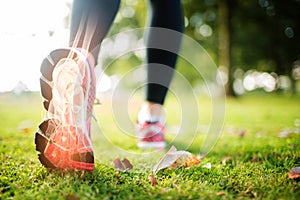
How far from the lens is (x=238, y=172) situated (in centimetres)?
123

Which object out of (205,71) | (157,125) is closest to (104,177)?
(157,125)

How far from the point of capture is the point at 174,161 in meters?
1.26

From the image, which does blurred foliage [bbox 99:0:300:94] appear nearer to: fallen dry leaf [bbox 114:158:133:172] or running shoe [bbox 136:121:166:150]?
running shoe [bbox 136:121:166:150]

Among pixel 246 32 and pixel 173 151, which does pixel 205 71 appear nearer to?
pixel 246 32

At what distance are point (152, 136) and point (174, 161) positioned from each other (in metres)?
0.64

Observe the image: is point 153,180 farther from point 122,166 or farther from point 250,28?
point 250,28

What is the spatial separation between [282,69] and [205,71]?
204 inches

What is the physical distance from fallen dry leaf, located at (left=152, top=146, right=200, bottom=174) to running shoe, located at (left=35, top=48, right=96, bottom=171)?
10.7 inches

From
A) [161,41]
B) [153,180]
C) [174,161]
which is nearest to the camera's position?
[153,180]

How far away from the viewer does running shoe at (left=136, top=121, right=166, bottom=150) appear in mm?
1871

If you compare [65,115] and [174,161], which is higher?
[65,115]

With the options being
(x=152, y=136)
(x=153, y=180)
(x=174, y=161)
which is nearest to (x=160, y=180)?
(x=153, y=180)

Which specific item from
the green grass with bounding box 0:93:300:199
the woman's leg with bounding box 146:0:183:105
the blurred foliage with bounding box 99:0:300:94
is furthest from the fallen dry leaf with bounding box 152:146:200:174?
the blurred foliage with bounding box 99:0:300:94

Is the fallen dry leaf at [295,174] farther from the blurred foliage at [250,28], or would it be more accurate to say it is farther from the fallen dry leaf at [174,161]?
the blurred foliage at [250,28]
